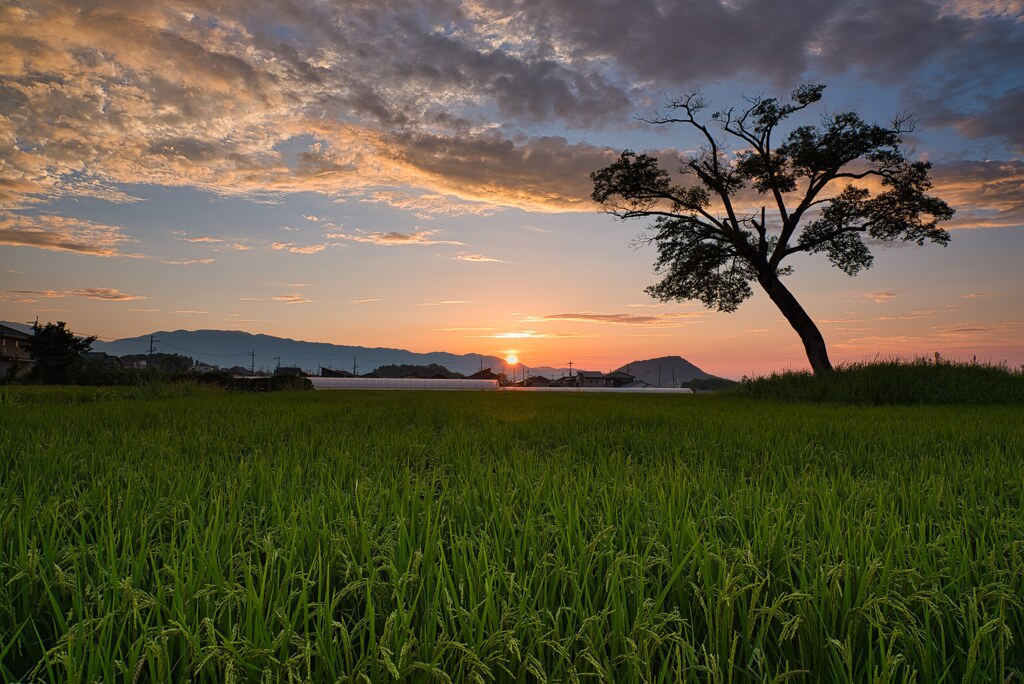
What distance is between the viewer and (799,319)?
995 inches

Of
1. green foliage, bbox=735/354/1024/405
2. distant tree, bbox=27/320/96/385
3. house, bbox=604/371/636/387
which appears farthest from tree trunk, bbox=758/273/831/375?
house, bbox=604/371/636/387

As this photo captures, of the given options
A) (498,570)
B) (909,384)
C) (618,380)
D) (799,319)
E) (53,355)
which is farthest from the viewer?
(618,380)

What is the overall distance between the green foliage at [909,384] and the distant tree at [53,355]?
1711 inches

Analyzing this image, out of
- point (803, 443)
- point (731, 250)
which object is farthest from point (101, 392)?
point (731, 250)

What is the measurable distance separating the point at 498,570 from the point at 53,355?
1917 inches

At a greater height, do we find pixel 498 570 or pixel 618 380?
pixel 618 380

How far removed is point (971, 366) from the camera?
60.5ft

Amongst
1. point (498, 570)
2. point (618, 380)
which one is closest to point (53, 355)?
point (498, 570)

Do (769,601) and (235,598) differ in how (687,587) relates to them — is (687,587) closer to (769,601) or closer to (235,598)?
(769,601)

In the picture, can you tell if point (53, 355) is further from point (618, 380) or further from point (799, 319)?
point (618, 380)

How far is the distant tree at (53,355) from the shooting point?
38531 millimetres

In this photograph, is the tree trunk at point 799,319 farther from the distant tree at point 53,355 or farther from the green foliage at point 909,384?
the distant tree at point 53,355

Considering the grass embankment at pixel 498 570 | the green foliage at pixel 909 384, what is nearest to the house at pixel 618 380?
the green foliage at pixel 909 384

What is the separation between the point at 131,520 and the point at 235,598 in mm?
1453
